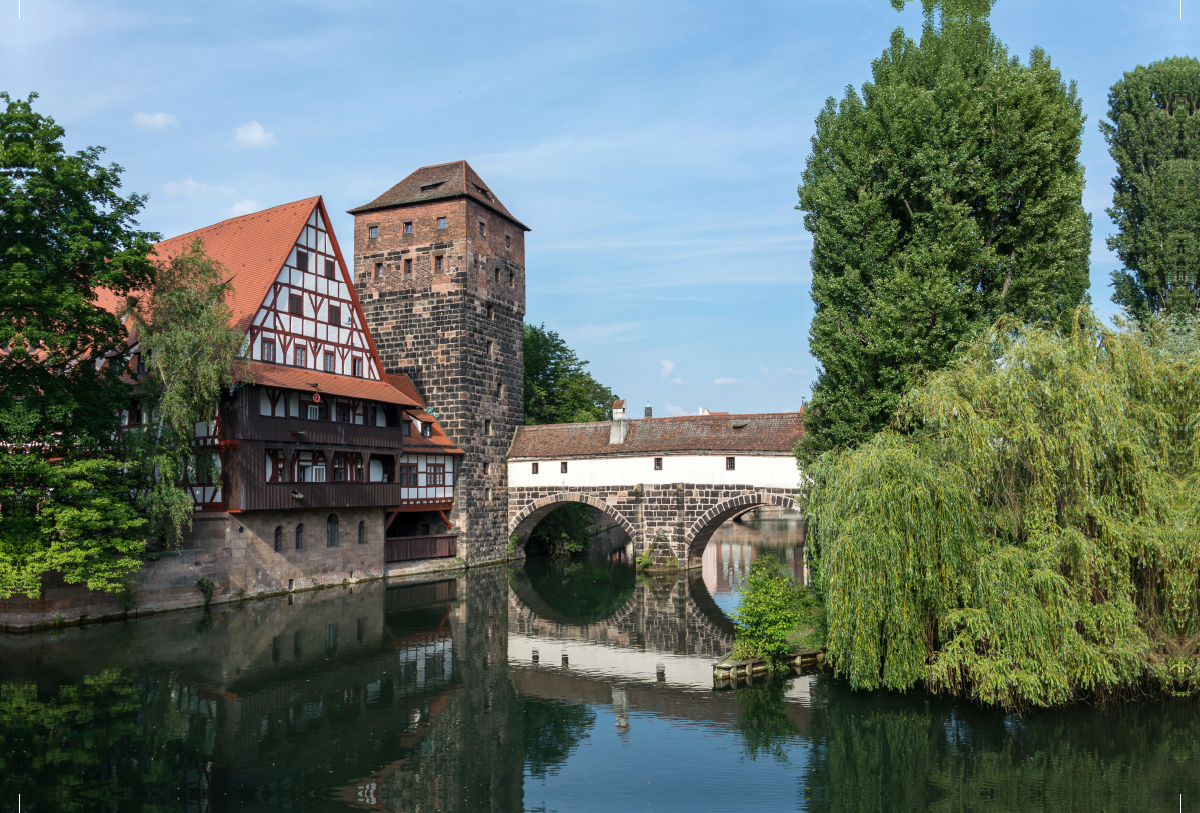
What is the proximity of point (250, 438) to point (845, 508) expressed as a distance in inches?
720

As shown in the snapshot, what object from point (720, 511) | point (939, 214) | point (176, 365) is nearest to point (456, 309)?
point (720, 511)

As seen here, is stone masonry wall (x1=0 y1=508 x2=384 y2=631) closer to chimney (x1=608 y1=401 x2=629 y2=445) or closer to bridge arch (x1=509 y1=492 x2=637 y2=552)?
bridge arch (x1=509 y1=492 x2=637 y2=552)

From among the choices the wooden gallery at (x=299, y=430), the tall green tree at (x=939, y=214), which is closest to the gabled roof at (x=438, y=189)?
the wooden gallery at (x=299, y=430)

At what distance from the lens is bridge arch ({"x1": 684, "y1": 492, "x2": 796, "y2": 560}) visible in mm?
31766

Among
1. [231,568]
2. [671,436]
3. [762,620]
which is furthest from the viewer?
[671,436]

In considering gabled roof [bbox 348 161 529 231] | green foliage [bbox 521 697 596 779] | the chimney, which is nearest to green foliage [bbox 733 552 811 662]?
green foliage [bbox 521 697 596 779]

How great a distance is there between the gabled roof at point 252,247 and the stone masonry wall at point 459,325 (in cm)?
765

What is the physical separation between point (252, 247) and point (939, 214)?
858 inches

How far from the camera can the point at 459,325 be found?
3559 centimetres

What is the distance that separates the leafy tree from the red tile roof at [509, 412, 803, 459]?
53.4 feet

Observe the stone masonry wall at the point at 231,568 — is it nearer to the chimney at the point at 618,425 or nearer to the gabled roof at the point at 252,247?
the gabled roof at the point at 252,247

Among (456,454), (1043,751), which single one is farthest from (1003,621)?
(456,454)

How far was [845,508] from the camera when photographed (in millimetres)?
14312

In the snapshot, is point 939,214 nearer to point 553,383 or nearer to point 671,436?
point 671,436
